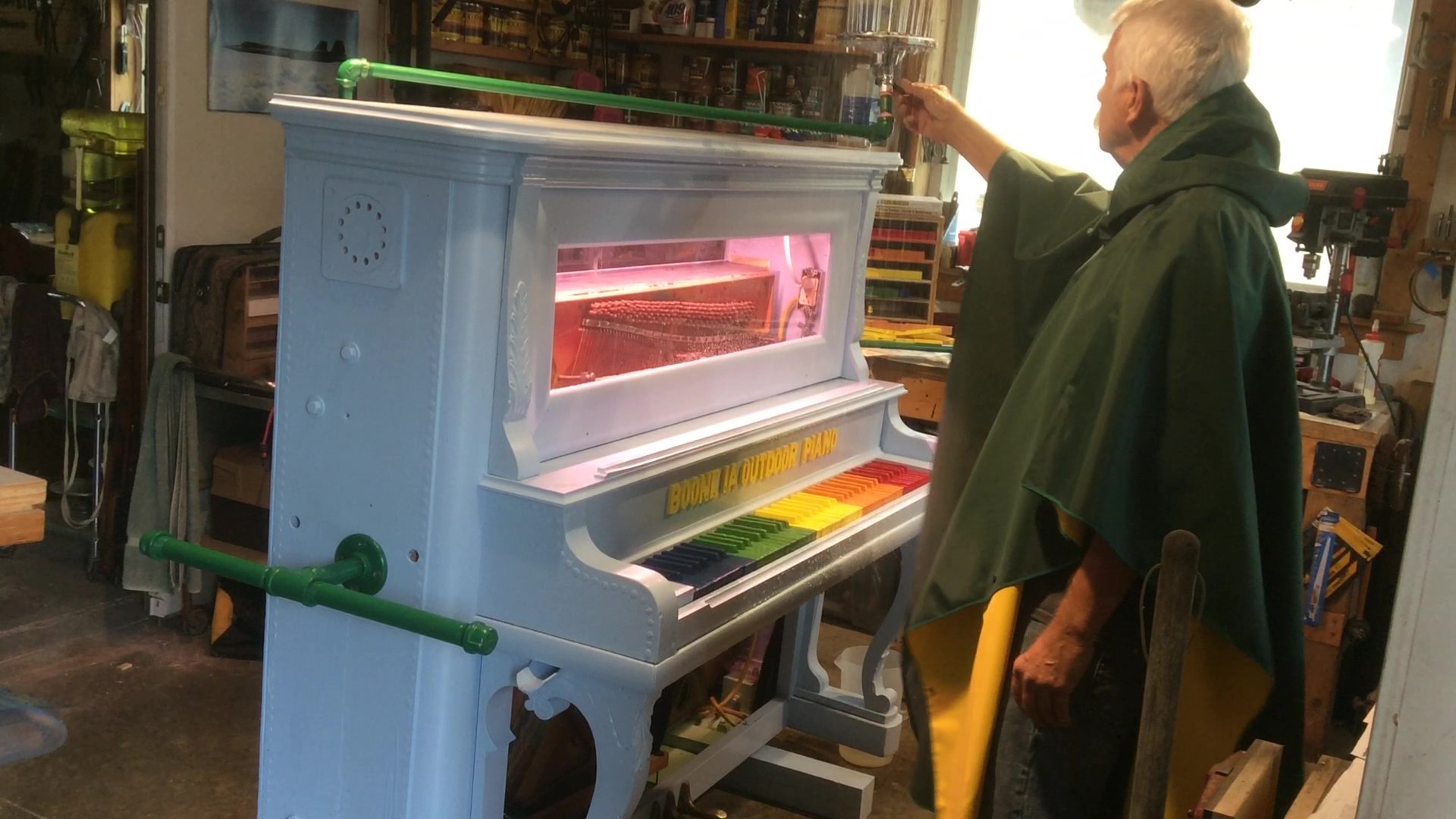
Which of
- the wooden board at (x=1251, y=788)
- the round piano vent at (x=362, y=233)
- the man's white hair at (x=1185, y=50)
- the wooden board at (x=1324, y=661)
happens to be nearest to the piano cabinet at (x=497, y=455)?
the round piano vent at (x=362, y=233)

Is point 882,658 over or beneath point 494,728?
beneath

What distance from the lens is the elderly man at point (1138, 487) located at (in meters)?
1.67

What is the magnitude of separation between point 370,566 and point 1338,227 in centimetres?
282

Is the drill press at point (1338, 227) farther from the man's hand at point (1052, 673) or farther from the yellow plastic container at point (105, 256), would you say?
the yellow plastic container at point (105, 256)

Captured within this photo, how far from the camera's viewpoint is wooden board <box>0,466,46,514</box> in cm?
165

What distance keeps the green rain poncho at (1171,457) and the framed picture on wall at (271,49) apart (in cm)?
282

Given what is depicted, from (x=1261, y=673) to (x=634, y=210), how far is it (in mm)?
1112

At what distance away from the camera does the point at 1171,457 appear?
1684 millimetres

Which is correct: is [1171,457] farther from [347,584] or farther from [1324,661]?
[1324,661]

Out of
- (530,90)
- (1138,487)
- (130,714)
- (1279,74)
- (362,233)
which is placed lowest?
(130,714)

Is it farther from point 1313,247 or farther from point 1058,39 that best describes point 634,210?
point 1058,39

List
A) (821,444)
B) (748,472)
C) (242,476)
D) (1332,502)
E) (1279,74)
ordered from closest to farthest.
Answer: (748,472) → (821,444) → (1332,502) → (242,476) → (1279,74)

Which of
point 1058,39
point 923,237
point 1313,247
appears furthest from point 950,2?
point 1313,247

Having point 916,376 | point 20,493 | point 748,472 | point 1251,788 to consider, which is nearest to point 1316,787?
point 1251,788
